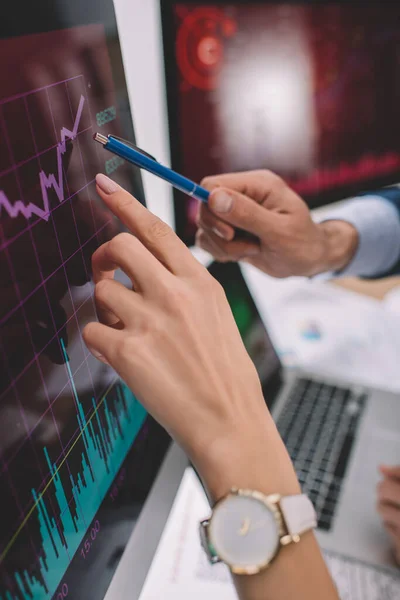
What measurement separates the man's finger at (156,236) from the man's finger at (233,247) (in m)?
0.28

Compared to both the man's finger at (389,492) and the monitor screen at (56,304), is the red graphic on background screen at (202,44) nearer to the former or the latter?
the monitor screen at (56,304)

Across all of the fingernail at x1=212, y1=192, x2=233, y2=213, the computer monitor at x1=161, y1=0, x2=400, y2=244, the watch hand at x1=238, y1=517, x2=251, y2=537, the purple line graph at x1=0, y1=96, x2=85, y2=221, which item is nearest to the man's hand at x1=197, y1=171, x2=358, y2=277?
the fingernail at x1=212, y1=192, x2=233, y2=213

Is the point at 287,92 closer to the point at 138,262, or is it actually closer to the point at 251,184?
the point at 251,184

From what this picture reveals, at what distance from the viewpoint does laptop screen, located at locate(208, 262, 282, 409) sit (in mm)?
685

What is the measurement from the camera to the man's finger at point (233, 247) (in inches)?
23.7

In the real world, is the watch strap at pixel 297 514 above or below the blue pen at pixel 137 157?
below

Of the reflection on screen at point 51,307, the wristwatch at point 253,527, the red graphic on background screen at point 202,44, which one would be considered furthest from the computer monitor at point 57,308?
the red graphic on background screen at point 202,44

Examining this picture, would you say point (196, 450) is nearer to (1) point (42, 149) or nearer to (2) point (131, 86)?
(1) point (42, 149)

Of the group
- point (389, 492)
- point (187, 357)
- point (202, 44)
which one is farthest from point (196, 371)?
point (202, 44)

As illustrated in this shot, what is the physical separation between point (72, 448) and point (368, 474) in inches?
18.0

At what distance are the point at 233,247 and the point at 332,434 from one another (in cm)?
31

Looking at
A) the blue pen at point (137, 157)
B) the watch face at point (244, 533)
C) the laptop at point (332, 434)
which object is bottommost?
the laptop at point (332, 434)

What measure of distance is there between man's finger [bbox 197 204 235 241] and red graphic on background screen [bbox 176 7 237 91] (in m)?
0.19

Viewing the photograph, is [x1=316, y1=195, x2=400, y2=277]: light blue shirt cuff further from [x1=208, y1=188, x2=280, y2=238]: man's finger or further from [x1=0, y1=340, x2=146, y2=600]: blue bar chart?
[x1=0, y1=340, x2=146, y2=600]: blue bar chart
